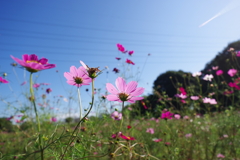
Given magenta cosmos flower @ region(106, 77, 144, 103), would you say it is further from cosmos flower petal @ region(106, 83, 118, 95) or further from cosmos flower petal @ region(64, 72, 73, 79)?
cosmos flower petal @ region(64, 72, 73, 79)

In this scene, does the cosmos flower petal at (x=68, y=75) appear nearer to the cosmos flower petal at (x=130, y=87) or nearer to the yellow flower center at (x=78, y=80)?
the yellow flower center at (x=78, y=80)

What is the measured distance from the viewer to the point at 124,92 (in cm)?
50

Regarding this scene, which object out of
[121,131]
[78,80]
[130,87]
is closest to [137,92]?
[130,87]

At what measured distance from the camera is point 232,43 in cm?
916

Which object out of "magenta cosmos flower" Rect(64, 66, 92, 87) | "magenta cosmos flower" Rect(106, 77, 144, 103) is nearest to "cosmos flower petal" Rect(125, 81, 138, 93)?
"magenta cosmos flower" Rect(106, 77, 144, 103)

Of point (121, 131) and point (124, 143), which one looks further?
point (121, 131)

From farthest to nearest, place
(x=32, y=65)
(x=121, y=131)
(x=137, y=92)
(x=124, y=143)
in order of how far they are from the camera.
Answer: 1. (x=121, y=131)
2. (x=124, y=143)
3. (x=137, y=92)
4. (x=32, y=65)

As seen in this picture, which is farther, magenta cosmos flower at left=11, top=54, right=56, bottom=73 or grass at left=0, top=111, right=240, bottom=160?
grass at left=0, top=111, right=240, bottom=160

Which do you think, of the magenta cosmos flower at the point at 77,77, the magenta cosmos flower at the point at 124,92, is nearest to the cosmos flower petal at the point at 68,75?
the magenta cosmos flower at the point at 77,77

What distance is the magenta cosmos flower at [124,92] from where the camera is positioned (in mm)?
478

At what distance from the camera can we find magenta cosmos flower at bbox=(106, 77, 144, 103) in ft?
1.57

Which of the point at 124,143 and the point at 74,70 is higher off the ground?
the point at 74,70

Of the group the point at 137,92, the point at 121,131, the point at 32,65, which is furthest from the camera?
the point at 121,131

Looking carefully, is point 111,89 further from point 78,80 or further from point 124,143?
point 124,143
